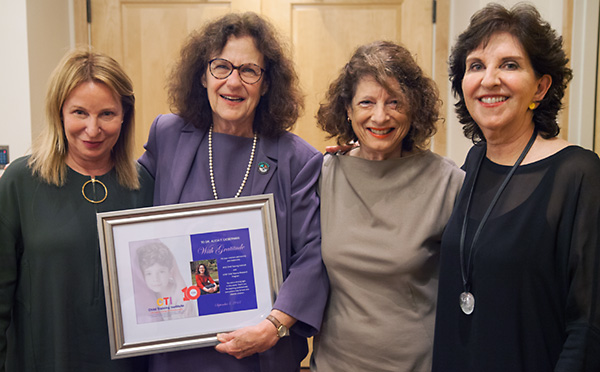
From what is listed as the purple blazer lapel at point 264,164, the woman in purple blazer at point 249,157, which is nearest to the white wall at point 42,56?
the woman in purple blazer at point 249,157

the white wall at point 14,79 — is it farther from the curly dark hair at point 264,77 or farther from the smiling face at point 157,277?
the smiling face at point 157,277

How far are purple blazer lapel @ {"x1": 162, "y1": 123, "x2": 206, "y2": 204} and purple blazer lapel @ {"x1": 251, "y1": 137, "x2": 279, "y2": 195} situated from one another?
0.20 metres

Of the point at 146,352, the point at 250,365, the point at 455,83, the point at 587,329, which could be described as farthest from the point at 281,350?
the point at 455,83

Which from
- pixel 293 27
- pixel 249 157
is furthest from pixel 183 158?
pixel 293 27

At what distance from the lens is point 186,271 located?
55.7 inches

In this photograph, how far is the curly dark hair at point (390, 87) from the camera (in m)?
1.50

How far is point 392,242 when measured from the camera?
1.47m

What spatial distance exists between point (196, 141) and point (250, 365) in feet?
2.32

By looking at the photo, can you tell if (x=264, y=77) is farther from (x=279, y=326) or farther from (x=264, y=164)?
(x=279, y=326)

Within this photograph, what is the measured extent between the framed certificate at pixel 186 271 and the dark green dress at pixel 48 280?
0.27 feet

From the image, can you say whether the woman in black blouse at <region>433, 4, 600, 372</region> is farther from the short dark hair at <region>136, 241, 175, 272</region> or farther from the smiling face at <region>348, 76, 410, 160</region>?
the short dark hair at <region>136, 241, 175, 272</region>

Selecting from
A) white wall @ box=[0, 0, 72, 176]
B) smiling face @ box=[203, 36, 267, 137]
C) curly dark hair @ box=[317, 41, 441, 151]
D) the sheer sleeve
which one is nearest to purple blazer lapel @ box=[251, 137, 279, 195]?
smiling face @ box=[203, 36, 267, 137]

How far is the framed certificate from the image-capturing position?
1379 millimetres

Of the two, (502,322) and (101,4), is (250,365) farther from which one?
(101,4)
